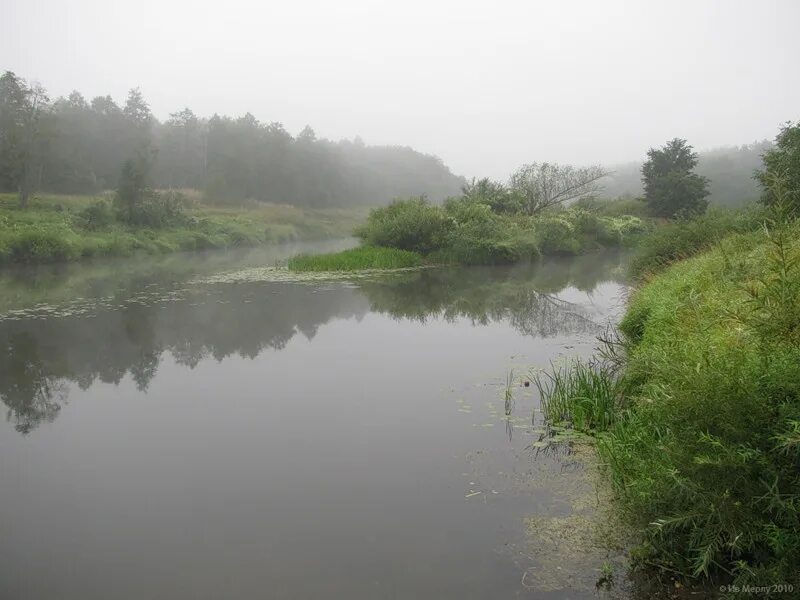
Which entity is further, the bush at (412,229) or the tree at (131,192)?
the tree at (131,192)

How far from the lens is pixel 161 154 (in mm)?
61938

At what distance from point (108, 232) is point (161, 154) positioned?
1364 inches

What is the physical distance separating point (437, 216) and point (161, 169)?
46813mm

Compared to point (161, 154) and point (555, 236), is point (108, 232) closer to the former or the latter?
point (555, 236)

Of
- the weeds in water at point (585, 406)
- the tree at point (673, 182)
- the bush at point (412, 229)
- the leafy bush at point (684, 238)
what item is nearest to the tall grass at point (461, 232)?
the bush at point (412, 229)

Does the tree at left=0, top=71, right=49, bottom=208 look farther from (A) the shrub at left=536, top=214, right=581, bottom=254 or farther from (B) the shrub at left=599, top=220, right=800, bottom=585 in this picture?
(B) the shrub at left=599, top=220, right=800, bottom=585

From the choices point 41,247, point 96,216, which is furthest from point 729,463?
point 96,216

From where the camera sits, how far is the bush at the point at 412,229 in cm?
2520

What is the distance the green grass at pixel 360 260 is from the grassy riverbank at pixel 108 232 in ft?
38.4

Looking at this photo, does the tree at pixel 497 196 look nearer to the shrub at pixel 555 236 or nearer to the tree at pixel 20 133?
the shrub at pixel 555 236

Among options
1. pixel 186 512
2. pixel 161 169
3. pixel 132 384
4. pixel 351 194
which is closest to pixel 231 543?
pixel 186 512

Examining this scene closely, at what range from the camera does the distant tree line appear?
35.5 metres

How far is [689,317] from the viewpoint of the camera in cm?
644

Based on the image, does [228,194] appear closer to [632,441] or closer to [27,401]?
[27,401]
